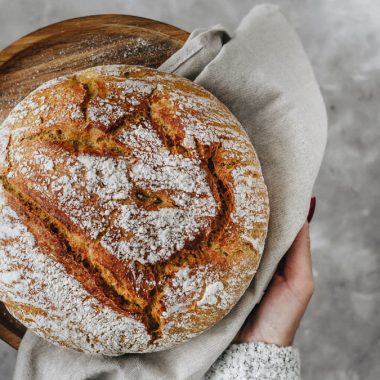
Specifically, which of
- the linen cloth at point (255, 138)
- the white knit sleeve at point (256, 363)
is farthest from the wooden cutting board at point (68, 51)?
the white knit sleeve at point (256, 363)

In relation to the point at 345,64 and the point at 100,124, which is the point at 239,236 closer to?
the point at 100,124

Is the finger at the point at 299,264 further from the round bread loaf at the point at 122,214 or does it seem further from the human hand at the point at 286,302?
the round bread loaf at the point at 122,214

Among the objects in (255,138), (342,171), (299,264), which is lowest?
(342,171)

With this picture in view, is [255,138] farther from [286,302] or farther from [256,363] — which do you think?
[256,363]

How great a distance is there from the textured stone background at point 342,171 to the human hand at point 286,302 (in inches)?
18.5

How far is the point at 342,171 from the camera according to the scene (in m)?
1.66

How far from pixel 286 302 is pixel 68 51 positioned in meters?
0.86

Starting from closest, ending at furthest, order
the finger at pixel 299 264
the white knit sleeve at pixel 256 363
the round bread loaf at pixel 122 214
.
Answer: the round bread loaf at pixel 122 214 → the white knit sleeve at pixel 256 363 → the finger at pixel 299 264

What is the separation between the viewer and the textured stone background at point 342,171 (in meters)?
1.64

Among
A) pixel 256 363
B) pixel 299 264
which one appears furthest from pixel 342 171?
pixel 256 363

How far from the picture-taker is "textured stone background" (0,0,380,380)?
1639 mm

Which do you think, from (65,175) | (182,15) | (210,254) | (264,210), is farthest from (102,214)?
(182,15)

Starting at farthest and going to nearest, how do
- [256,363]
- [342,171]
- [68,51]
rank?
[342,171] < [68,51] < [256,363]

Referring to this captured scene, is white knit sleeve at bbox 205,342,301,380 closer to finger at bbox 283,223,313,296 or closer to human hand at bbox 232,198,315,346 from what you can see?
human hand at bbox 232,198,315,346
